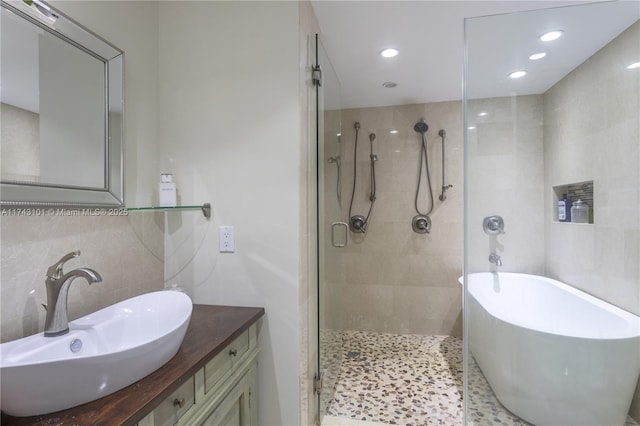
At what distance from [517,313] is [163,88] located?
2.39 meters

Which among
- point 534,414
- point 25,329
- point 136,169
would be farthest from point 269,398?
point 534,414

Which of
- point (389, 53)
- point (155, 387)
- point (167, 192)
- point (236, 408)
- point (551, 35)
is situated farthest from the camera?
point (389, 53)

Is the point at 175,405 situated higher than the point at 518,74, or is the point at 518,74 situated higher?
the point at 518,74

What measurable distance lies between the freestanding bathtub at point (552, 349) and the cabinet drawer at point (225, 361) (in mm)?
1300

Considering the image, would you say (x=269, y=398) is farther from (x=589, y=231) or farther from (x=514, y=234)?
(x=589, y=231)

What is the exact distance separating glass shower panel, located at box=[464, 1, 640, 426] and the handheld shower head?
138cm

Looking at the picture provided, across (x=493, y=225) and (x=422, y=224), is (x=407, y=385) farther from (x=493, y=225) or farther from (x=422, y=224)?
(x=422, y=224)

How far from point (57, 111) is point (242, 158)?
29.1 inches

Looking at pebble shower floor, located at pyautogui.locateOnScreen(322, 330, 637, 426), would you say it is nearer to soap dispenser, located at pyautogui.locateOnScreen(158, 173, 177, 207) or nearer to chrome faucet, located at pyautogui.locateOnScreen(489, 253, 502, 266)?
chrome faucet, located at pyautogui.locateOnScreen(489, 253, 502, 266)

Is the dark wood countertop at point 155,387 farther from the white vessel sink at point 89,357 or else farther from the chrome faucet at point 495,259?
the chrome faucet at point 495,259

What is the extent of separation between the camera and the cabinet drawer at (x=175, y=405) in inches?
34.7

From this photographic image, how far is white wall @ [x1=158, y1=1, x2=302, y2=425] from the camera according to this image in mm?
1546

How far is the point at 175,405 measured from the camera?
94 centimetres

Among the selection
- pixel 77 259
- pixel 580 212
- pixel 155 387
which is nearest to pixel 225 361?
pixel 155 387
